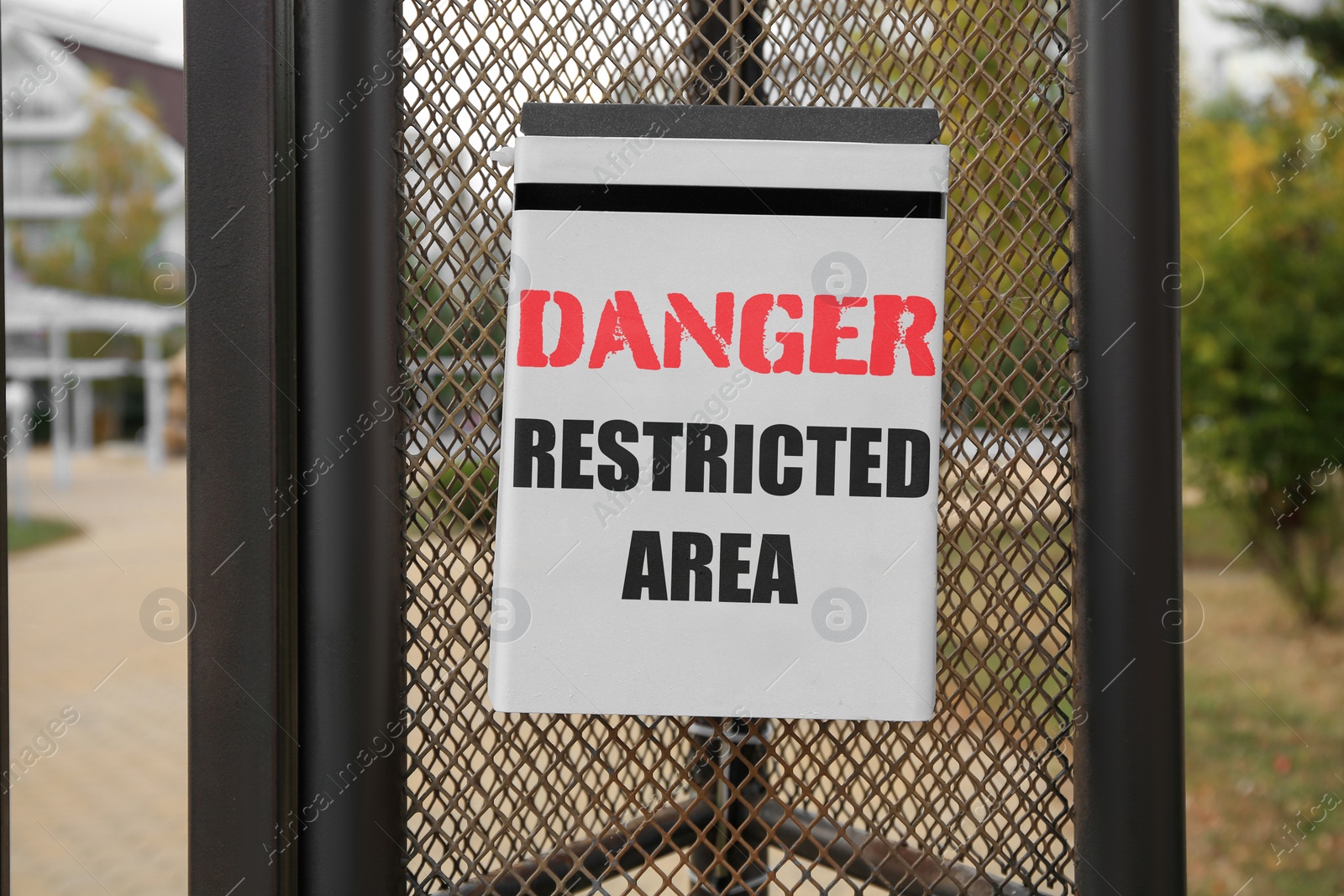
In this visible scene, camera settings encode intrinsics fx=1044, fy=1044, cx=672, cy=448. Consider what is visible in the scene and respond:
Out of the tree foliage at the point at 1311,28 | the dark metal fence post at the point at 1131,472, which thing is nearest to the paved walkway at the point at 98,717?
the dark metal fence post at the point at 1131,472

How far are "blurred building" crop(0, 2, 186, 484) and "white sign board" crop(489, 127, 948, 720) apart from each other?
1962 centimetres

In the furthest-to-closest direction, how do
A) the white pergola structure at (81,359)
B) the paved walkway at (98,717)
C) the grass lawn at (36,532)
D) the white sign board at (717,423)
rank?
1. the white pergola structure at (81,359)
2. the grass lawn at (36,532)
3. the paved walkway at (98,717)
4. the white sign board at (717,423)

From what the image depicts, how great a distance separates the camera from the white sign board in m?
1.24

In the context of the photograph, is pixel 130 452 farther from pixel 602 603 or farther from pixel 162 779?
pixel 602 603

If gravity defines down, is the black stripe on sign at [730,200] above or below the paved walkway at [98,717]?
above

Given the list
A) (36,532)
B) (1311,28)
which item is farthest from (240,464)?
(36,532)

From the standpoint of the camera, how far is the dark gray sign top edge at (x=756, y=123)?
4.06 feet

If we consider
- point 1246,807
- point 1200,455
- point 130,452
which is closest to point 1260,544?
point 1200,455

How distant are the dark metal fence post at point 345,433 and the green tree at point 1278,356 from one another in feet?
22.0

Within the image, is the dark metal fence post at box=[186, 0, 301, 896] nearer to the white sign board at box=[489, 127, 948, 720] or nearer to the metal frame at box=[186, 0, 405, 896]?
the metal frame at box=[186, 0, 405, 896]

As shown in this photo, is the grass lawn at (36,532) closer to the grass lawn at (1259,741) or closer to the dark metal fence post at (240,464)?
the grass lawn at (1259,741)

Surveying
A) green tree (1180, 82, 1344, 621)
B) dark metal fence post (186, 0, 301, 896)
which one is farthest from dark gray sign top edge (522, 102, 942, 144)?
green tree (1180, 82, 1344, 621)

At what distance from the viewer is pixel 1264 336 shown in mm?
7195

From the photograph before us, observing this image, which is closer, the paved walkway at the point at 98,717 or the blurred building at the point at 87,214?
the paved walkway at the point at 98,717
